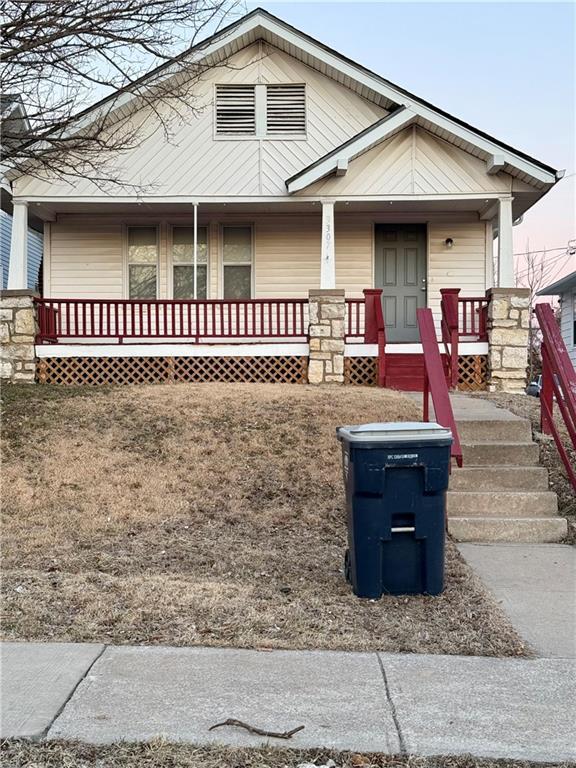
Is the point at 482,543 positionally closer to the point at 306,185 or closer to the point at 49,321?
the point at 306,185

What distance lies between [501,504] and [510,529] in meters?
0.31

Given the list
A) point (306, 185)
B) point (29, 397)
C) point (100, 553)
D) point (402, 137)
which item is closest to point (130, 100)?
point (306, 185)

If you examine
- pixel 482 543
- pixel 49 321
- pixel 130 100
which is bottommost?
pixel 482 543

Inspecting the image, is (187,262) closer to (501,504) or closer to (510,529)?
(501,504)

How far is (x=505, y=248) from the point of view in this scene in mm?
13203

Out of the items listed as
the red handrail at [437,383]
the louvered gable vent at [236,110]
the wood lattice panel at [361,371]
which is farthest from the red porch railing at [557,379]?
the louvered gable vent at [236,110]

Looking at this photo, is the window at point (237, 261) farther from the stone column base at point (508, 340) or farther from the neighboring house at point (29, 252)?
the neighboring house at point (29, 252)

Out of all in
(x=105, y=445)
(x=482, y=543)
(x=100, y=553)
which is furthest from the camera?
(x=105, y=445)

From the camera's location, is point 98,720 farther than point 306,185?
No

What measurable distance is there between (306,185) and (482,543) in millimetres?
8633

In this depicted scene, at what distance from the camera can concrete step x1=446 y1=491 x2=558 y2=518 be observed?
6633 mm

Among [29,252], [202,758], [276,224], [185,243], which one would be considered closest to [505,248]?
[276,224]

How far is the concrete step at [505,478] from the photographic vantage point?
692cm

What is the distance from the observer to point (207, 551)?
599 cm
